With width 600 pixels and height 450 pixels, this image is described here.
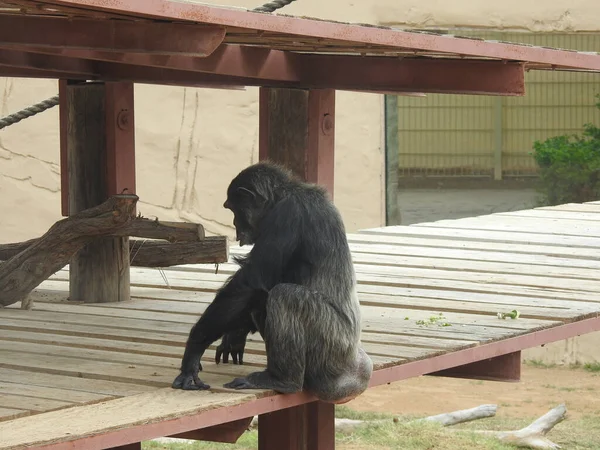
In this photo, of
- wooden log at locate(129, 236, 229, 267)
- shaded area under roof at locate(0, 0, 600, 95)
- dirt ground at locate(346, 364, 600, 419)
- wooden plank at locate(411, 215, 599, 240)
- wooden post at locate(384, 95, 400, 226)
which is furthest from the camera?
wooden post at locate(384, 95, 400, 226)

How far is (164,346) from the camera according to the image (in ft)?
16.1

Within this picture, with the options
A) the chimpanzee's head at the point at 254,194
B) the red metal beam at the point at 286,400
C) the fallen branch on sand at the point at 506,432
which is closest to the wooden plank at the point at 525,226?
the fallen branch on sand at the point at 506,432

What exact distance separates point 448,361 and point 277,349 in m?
0.96

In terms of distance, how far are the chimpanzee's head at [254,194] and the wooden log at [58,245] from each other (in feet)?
3.98

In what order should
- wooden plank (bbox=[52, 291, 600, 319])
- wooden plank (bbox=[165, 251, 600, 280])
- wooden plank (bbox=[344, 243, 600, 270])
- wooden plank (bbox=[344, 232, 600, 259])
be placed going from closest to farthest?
wooden plank (bbox=[52, 291, 600, 319]) → wooden plank (bbox=[165, 251, 600, 280]) → wooden plank (bbox=[344, 243, 600, 270]) → wooden plank (bbox=[344, 232, 600, 259])

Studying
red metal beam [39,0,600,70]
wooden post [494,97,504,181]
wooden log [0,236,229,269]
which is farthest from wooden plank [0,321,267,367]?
wooden post [494,97,504,181]

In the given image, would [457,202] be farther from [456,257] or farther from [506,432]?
[456,257]

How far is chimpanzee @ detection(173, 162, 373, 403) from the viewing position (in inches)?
160

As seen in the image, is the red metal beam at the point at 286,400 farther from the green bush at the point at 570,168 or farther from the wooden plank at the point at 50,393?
the green bush at the point at 570,168

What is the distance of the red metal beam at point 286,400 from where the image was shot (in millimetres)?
3469

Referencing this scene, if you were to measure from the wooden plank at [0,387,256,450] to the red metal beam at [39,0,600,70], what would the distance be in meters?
1.18

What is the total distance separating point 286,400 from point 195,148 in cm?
711

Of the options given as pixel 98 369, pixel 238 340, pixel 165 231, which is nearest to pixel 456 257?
pixel 165 231

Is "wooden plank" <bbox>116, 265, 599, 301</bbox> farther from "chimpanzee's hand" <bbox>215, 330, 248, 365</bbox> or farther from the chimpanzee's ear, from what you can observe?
the chimpanzee's ear
